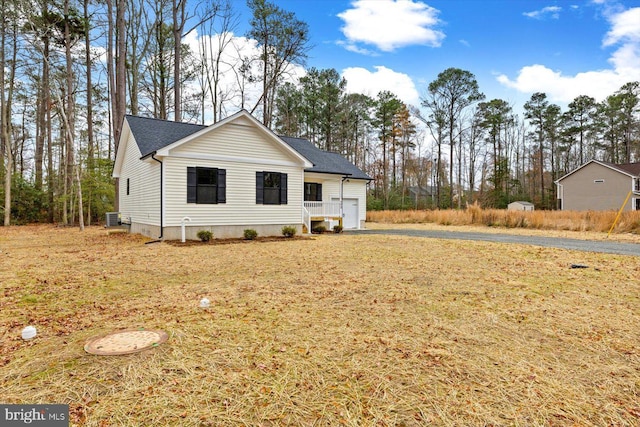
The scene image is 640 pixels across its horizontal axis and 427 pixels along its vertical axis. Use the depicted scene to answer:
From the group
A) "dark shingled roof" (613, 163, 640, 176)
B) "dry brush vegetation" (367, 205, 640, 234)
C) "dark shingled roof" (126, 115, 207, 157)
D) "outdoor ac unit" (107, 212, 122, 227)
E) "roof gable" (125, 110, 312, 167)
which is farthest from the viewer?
"dark shingled roof" (613, 163, 640, 176)

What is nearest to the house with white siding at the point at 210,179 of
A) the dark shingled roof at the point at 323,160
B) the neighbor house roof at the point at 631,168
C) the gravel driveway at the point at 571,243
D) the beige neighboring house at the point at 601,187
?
the dark shingled roof at the point at 323,160

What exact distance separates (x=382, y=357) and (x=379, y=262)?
4.71m

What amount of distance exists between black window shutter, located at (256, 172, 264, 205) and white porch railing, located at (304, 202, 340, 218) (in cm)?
312

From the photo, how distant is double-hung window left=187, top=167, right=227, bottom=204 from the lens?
36.7ft

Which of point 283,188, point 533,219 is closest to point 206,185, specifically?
point 283,188

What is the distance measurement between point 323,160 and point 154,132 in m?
8.58

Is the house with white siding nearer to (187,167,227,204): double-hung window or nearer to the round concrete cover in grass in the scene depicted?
(187,167,227,204): double-hung window

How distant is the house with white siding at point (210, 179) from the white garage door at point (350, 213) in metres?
3.76

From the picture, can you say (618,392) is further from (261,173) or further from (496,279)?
(261,173)

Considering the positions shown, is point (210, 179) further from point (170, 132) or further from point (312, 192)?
point (312, 192)

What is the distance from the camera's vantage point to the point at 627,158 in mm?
34406

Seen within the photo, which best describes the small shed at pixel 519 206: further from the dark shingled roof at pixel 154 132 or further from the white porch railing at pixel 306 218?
the dark shingled roof at pixel 154 132

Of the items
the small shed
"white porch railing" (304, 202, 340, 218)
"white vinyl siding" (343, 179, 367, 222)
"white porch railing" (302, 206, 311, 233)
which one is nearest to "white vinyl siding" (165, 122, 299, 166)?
"white porch railing" (302, 206, 311, 233)

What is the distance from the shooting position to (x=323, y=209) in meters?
15.9
